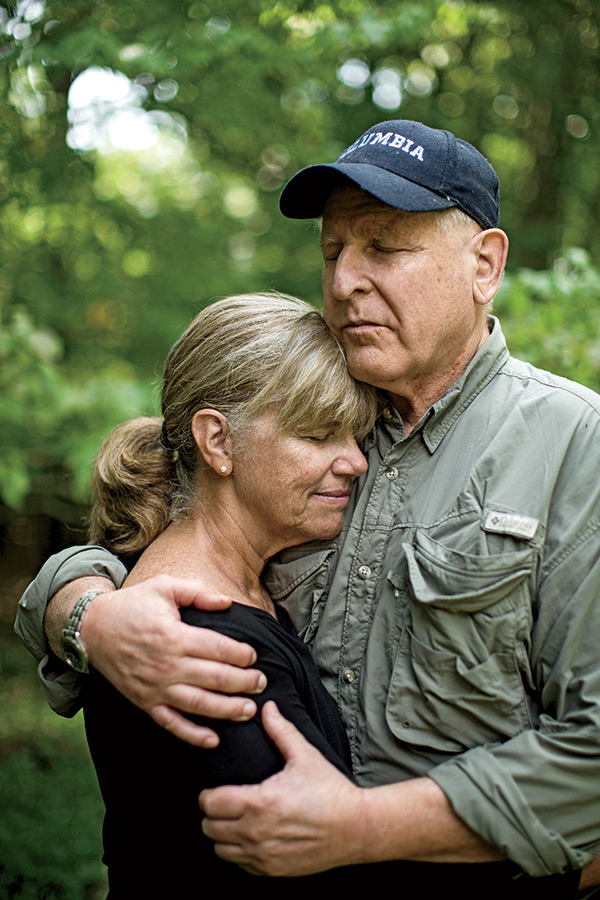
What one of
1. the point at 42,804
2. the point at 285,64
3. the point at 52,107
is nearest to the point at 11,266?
the point at 52,107

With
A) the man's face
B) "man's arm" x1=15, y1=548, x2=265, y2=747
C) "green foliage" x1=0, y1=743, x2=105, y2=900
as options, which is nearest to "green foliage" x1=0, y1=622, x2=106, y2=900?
"green foliage" x1=0, y1=743, x2=105, y2=900

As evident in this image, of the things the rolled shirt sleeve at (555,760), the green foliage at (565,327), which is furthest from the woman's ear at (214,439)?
the green foliage at (565,327)

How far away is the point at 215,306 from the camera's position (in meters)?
2.05

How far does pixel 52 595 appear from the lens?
2.07m

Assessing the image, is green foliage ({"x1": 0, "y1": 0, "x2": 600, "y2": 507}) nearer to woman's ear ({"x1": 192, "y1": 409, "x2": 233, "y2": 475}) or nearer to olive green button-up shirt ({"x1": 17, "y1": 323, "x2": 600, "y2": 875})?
olive green button-up shirt ({"x1": 17, "y1": 323, "x2": 600, "y2": 875})

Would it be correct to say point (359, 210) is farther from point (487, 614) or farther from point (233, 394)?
point (487, 614)

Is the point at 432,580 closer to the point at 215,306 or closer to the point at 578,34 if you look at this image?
the point at 215,306

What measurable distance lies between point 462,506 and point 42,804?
3808mm

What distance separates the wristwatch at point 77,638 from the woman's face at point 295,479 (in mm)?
484

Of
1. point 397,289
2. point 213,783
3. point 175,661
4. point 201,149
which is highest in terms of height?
point 201,149

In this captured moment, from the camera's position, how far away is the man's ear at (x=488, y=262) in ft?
6.32

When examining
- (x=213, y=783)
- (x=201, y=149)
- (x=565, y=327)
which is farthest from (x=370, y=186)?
(x=201, y=149)

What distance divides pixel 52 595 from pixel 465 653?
1.14 meters

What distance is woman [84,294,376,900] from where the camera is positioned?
1.71 m
